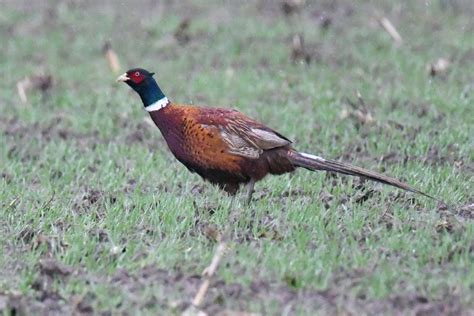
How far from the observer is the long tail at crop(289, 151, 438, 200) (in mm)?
7086

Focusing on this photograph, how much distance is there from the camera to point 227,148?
7.51m

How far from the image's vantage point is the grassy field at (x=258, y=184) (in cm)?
553

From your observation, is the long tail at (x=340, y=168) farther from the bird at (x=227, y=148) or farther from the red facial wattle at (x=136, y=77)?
the red facial wattle at (x=136, y=77)

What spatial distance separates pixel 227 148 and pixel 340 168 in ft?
2.46

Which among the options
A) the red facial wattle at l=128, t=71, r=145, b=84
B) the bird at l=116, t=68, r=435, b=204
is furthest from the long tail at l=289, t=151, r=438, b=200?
the red facial wattle at l=128, t=71, r=145, b=84

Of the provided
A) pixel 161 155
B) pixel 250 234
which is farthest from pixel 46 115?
pixel 250 234

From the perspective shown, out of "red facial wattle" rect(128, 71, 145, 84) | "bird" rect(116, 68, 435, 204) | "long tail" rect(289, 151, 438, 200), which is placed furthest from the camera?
"red facial wattle" rect(128, 71, 145, 84)

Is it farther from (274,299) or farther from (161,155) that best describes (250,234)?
(161,155)

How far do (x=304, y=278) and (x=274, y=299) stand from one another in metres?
0.31

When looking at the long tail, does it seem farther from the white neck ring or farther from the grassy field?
the white neck ring

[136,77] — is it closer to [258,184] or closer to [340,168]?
[258,184]

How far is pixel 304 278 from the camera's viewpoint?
220 inches

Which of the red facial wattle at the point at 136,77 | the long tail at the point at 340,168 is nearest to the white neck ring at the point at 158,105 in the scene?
the red facial wattle at the point at 136,77

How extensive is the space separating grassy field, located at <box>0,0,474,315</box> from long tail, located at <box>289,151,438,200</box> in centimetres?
17
